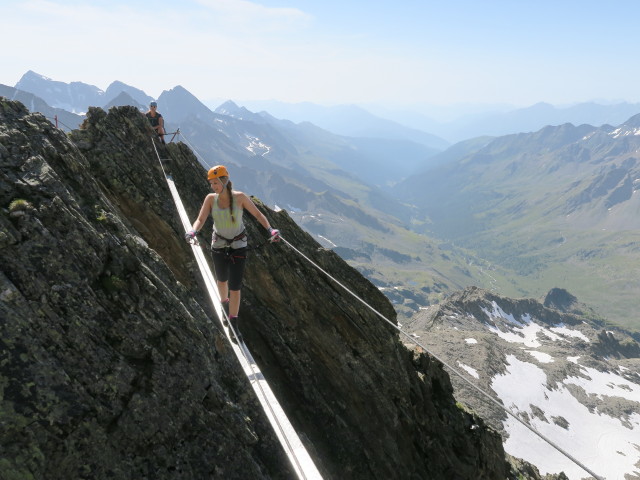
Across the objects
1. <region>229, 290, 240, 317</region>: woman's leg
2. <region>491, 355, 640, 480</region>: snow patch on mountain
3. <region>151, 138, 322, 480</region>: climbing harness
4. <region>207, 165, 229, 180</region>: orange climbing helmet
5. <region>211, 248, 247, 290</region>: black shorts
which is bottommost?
<region>491, 355, 640, 480</region>: snow patch on mountain

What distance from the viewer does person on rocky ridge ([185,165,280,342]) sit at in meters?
11.6

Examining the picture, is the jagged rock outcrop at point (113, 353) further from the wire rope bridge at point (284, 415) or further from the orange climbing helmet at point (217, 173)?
the orange climbing helmet at point (217, 173)

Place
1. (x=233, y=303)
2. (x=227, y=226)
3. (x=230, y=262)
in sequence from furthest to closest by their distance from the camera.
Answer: (x=233, y=303) → (x=230, y=262) → (x=227, y=226)

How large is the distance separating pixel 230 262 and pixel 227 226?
3.82 feet

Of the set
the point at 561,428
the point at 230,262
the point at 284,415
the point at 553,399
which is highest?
the point at 230,262

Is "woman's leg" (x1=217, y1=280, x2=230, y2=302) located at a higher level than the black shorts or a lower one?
lower

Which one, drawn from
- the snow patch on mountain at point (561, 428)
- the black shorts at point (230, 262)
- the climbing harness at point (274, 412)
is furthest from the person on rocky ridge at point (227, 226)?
the snow patch on mountain at point (561, 428)

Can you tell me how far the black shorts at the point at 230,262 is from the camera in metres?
12.2

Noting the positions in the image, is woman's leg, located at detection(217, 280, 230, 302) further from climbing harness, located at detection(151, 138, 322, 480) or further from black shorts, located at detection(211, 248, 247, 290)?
black shorts, located at detection(211, 248, 247, 290)

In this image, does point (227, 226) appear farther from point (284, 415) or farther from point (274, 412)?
point (284, 415)

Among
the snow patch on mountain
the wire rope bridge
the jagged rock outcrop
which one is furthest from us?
the snow patch on mountain

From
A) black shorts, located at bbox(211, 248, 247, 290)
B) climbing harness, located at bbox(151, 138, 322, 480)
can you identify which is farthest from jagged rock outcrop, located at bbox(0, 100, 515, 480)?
black shorts, located at bbox(211, 248, 247, 290)

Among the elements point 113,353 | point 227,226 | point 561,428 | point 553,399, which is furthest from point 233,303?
point 553,399

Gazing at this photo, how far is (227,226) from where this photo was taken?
1190 centimetres
